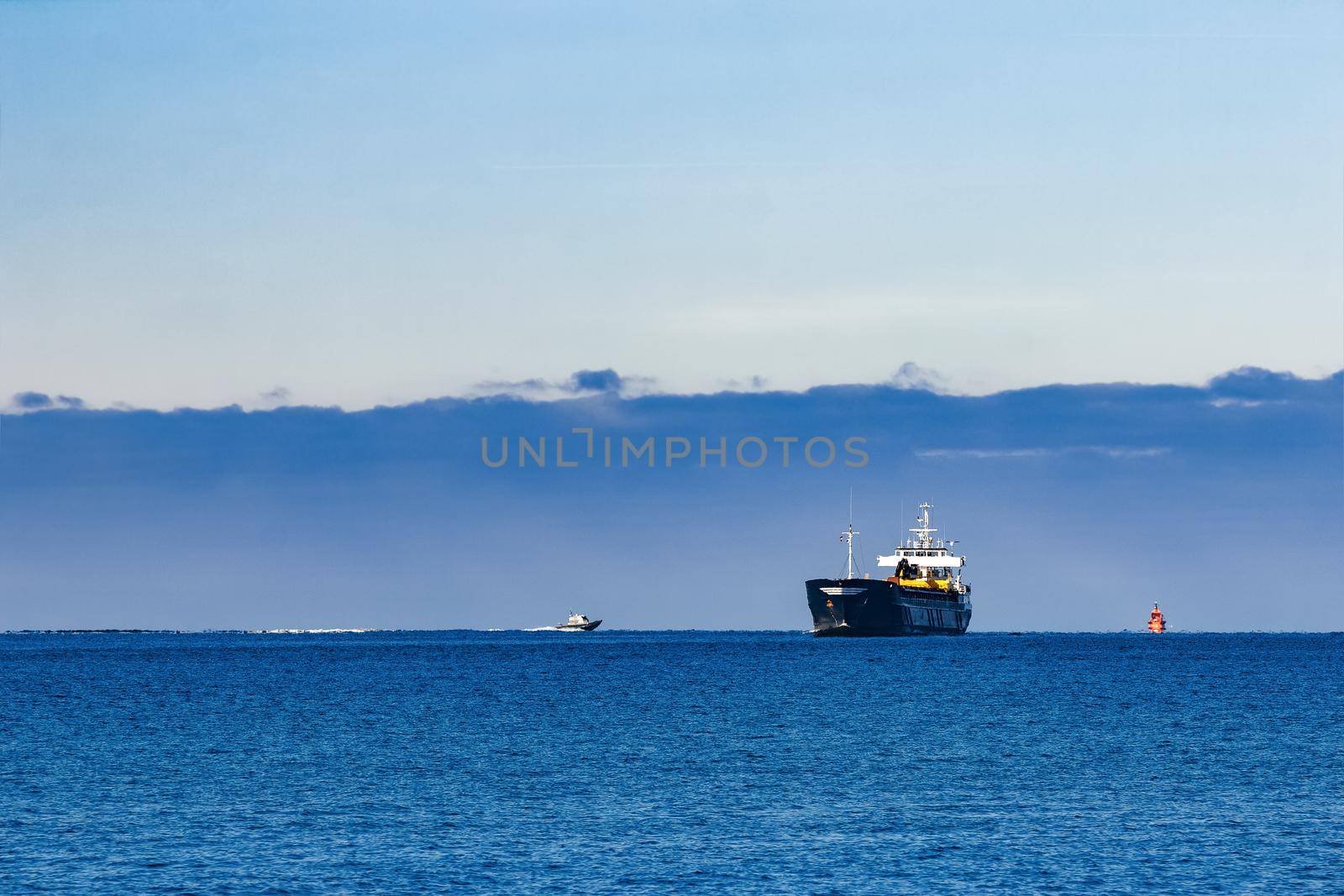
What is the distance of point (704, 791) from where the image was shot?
6500cm

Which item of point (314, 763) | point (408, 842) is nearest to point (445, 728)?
point (314, 763)

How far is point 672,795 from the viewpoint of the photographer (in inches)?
2518

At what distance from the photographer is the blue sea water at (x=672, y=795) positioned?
156 feet

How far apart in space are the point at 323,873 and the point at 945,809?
80.8ft

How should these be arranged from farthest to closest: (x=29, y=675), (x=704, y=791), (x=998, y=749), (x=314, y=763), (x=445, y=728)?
(x=29, y=675), (x=445, y=728), (x=998, y=749), (x=314, y=763), (x=704, y=791)

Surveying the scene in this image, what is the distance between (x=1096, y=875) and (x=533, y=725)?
54.5 meters

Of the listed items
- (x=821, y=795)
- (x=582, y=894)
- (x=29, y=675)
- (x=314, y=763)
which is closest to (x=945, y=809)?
(x=821, y=795)

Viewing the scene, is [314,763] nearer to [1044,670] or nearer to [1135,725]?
[1135,725]

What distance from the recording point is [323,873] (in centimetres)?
4703

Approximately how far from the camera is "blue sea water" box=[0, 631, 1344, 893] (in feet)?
156

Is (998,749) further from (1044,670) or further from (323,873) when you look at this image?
(1044,670)

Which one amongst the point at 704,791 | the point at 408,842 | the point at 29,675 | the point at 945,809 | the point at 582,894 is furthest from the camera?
the point at 29,675

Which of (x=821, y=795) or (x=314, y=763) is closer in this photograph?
(x=821, y=795)

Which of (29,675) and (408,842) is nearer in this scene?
(408,842)
